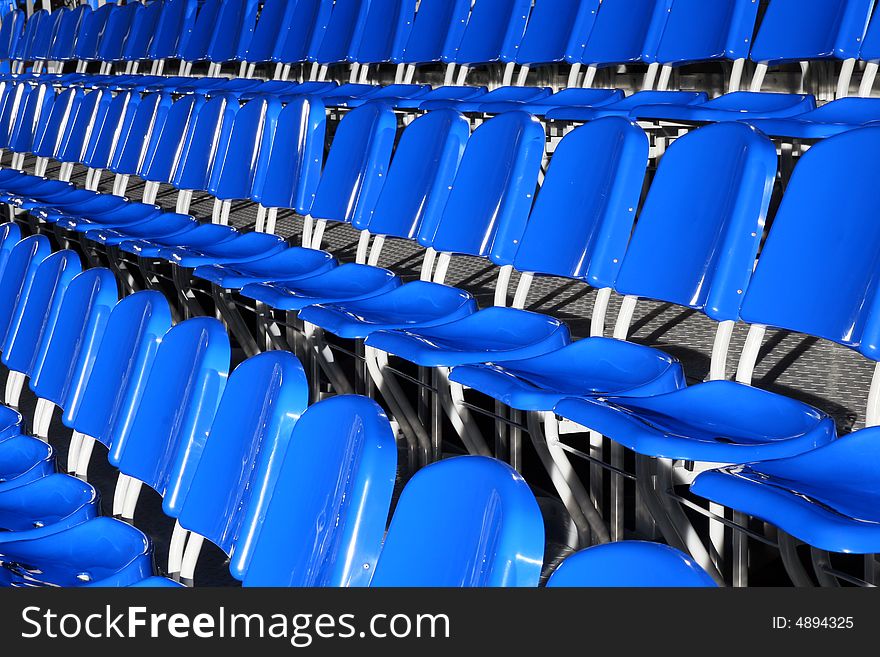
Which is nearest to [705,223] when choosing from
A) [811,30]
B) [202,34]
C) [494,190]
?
[494,190]

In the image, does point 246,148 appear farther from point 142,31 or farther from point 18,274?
point 142,31

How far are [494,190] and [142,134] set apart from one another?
172cm

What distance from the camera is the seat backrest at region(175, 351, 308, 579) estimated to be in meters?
0.98

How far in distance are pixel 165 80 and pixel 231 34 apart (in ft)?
1.05

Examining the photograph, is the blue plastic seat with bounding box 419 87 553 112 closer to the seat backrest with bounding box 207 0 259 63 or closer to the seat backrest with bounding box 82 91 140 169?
the seat backrest with bounding box 82 91 140 169

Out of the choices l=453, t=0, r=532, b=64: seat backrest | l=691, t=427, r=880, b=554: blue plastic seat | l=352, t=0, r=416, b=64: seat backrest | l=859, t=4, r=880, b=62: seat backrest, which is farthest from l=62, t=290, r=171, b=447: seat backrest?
l=352, t=0, r=416, b=64: seat backrest

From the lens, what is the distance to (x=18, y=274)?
2.02 m

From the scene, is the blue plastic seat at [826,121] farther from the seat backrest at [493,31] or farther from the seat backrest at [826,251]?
the seat backrest at [493,31]

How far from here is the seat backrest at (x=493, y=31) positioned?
3033mm

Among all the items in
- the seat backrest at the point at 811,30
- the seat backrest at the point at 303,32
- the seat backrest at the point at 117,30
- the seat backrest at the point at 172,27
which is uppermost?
the seat backrest at the point at 117,30

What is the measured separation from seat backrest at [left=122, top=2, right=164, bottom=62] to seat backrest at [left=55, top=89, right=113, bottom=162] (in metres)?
1.03

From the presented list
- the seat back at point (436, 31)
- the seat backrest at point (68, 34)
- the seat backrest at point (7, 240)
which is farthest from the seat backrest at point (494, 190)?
the seat backrest at point (68, 34)
